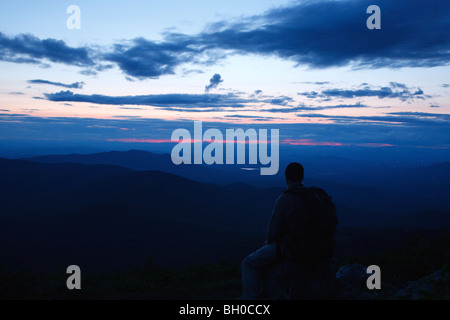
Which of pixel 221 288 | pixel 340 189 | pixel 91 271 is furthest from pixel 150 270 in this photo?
pixel 340 189

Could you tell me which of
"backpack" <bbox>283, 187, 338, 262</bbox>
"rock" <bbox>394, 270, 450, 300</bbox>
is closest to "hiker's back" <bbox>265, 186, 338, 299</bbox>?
"backpack" <bbox>283, 187, 338, 262</bbox>

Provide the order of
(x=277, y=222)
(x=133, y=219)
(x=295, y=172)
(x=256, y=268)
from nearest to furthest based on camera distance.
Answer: (x=277, y=222)
(x=295, y=172)
(x=256, y=268)
(x=133, y=219)

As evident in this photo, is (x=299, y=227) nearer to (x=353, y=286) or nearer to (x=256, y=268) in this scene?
(x=256, y=268)

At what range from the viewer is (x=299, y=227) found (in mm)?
4824

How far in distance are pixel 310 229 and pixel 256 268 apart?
124 centimetres

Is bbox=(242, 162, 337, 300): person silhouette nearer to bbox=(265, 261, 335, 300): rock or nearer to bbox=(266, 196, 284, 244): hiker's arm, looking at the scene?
bbox=(266, 196, 284, 244): hiker's arm

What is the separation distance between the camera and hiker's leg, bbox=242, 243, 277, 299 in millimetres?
5207

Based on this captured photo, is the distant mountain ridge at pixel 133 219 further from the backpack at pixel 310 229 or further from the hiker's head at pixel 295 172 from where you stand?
the hiker's head at pixel 295 172

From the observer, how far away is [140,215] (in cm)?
6812

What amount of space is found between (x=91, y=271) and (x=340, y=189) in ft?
525

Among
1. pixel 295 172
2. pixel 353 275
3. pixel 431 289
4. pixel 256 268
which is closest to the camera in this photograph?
pixel 295 172

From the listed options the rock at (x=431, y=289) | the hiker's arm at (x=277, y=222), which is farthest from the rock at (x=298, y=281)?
the rock at (x=431, y=289)

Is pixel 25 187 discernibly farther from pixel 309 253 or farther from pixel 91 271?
pixel 309 253

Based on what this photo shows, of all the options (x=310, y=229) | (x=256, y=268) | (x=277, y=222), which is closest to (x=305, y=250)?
(x=310, y=229)
